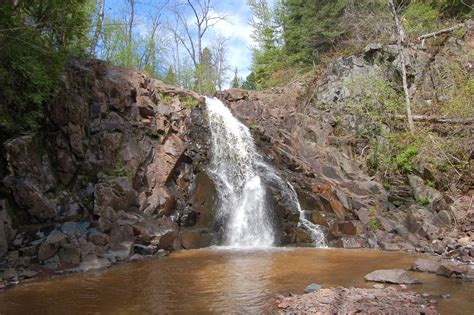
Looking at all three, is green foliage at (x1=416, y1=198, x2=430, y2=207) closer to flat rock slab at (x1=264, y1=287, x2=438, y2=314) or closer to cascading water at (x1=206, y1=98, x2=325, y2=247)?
cascading water at (x1=206, y1=98, x2=325, y2=247)

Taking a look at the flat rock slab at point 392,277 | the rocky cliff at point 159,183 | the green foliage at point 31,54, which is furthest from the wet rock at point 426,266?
the green foliage at point 31,54

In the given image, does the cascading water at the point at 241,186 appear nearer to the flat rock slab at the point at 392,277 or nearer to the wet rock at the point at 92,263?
the wet rock at the point at 92,263

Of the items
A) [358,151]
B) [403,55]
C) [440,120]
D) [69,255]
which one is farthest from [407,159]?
[69,255]

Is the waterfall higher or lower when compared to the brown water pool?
higher

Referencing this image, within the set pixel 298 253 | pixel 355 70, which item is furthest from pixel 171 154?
pixel 355 70

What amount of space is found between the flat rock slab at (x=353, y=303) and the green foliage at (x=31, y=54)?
7.69 metres

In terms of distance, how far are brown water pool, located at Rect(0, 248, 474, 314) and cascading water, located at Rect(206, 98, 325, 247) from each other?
8.63 ft

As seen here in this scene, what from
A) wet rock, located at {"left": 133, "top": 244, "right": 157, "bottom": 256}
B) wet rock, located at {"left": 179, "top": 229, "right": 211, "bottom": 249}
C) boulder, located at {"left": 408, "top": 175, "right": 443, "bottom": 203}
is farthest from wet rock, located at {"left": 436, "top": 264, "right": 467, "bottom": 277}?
wet rock, located at {"left": 133, "top": 244, "right": 157, "bottom": 256}

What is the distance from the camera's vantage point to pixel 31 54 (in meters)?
10.7

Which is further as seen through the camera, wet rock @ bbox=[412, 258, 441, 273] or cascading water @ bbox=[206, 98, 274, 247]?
cascading water @ bbox=[206, 98, 274, 247]

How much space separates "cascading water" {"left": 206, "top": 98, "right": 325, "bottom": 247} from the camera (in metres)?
14.5

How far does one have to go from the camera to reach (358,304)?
635cm

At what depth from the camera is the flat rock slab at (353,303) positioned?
6.10 meters

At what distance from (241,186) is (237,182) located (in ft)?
1.06
